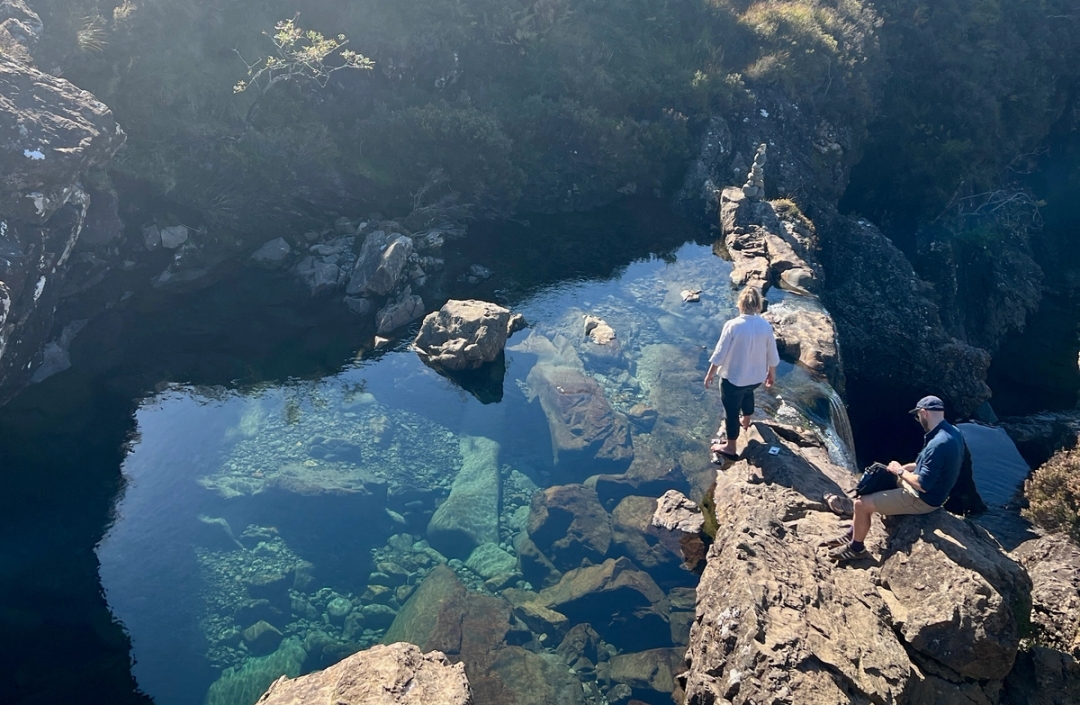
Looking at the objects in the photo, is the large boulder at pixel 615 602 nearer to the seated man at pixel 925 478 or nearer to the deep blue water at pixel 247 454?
the deep blue water at pixel 247 454

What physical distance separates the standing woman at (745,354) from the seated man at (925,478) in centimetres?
285

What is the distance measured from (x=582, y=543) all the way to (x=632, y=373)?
6.61 metres

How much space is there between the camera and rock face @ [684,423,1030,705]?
8.38m

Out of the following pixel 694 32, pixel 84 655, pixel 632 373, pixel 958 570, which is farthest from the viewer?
pixel 694 32

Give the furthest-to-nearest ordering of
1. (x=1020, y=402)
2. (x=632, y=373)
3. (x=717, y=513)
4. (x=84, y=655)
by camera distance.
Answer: (x=1020, y=402) → (x=632, y=373) → (x=717, y=513) → (x=84, y=655)

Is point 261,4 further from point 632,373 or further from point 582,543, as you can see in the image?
point 582,543

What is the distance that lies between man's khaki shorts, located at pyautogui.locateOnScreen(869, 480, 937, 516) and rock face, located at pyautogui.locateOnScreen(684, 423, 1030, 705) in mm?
301

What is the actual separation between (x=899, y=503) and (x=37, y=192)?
23.2 metres

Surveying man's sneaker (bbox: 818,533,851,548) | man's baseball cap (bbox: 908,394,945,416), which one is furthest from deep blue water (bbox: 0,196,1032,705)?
man's baseball cap (bbox: 908,394,945,416)

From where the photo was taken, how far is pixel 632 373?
1919 cm

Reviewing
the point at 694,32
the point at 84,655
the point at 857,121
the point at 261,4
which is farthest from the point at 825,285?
the point at 261,4

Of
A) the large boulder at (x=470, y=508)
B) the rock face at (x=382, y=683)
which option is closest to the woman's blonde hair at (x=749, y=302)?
the large boulder at (x=470, y=508)

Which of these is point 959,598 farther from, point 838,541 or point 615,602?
point 615,602

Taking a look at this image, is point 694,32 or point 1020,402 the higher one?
point 694,32
